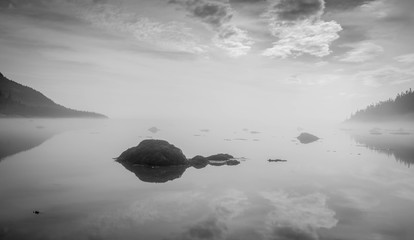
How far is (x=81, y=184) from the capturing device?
66.3 ft

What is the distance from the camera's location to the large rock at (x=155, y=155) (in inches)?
1142

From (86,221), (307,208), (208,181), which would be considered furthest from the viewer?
(208,181)

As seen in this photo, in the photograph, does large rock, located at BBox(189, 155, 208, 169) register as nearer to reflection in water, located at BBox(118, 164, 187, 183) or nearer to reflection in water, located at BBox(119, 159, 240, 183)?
reflection in water, located at BBox(119, 159, 240, 183)

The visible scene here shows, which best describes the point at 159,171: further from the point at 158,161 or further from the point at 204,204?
the point at 204,204

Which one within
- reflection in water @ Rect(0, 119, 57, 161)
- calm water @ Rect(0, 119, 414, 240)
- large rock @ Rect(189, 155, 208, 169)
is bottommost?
calm water @ Rect(0, 119, 414, 240)

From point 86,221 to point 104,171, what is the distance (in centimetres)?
1410

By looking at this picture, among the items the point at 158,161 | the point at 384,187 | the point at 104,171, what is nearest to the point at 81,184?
the point at 104,171

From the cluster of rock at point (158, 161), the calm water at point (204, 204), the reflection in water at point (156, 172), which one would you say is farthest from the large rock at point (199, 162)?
the calm water at point (204, 204)

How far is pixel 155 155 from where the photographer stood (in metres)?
29.1

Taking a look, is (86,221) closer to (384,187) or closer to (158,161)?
(158,161)

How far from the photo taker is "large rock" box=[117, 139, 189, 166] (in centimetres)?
2900

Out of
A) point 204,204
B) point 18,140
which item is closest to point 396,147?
point 204,204

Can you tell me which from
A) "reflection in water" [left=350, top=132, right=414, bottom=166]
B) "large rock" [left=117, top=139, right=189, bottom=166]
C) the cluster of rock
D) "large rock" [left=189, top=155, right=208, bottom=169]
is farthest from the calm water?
"reflection in water" [left=350, top=132, right=414, bottom=166]

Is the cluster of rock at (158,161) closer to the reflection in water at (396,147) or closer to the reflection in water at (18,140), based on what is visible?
the reflection in water at (18,140)
